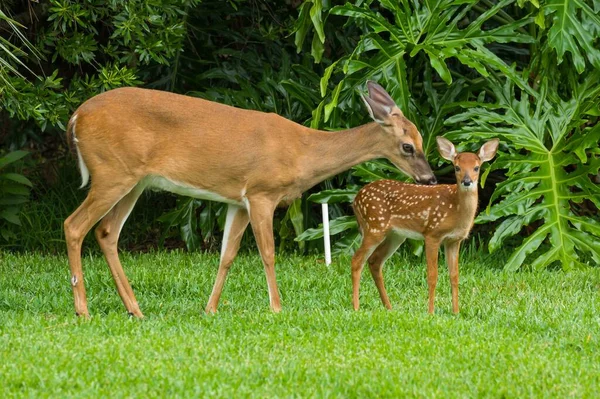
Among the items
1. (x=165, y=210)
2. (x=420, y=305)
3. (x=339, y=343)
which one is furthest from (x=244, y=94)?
(x=339, y=343)

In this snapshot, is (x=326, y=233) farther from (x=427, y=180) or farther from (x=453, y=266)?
(x=453, y=266)

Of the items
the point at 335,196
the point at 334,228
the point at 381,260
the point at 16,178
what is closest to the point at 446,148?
the point at 381,260

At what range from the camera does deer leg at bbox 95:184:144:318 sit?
26.4 ft

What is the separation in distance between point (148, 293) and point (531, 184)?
3445mm

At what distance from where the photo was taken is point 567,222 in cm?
986

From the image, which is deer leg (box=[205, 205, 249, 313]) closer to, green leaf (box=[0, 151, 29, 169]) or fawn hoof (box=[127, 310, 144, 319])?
fawn hoof (box=[127, 310, 144, 319])

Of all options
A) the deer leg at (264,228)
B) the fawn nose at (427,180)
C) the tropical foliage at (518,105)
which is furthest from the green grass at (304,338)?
the fawn nose at (427,180)

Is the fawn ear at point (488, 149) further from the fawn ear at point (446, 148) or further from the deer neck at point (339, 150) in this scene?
the deer neck at point (339, 150)

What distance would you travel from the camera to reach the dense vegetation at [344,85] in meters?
9.80

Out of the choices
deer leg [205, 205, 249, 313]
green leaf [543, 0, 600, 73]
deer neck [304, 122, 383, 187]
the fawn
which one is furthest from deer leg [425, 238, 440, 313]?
green leaf [543, 0, 600, 73]

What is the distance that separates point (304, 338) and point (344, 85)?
3.90m

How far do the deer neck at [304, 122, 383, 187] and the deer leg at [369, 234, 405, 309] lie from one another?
24.6 inches

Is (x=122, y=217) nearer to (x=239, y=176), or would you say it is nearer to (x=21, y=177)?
(x=239, y=176)

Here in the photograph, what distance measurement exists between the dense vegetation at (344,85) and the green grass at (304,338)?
95 centimetres
